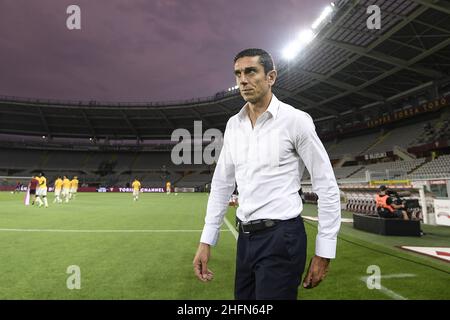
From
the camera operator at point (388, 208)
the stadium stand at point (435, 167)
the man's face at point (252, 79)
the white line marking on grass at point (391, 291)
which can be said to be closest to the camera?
the man's face at point (252, 79)

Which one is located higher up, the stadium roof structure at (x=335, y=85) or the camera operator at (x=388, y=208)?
the stadium roof structure at (x=335, y=85)

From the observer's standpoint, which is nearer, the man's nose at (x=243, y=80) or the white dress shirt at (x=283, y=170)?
the white dress shirt at (x=283, y=170)

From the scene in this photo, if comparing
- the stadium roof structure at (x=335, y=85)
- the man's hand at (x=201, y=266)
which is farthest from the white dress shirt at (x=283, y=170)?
the stadium roof structure at (x=335, y=85)

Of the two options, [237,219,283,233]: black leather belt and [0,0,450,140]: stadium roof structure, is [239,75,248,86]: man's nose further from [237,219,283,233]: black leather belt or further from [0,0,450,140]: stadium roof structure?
[0,0,450,140]: stadium roof structure

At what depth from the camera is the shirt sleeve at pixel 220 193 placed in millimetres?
2516

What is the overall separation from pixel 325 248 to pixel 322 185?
0.41m

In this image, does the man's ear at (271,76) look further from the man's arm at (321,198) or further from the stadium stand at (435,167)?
the stadium stand at (435,167)

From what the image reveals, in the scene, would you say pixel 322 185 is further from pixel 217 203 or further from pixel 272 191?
pixel 217 203

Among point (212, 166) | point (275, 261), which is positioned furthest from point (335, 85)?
point (275, 261)

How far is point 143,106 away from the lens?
190 ft

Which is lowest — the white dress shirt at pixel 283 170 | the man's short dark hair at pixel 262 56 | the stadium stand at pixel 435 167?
the white dress shirt at pixel 283 170

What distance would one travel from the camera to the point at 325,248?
1960mm

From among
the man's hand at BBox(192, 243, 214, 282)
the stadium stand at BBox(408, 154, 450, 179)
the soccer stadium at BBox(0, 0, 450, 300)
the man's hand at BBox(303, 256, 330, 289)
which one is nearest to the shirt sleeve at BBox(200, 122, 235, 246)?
the man's hand at BBox(192, 243, 214, 282)

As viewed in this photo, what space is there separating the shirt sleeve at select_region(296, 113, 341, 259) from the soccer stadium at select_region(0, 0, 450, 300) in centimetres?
245
